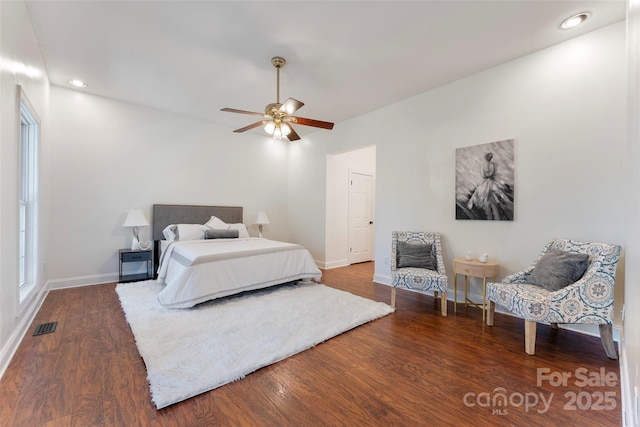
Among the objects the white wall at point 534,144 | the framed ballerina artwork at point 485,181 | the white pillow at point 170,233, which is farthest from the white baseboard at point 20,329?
the framed ballerina artwork at point 485,181

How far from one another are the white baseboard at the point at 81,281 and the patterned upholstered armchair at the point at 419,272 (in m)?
4.50

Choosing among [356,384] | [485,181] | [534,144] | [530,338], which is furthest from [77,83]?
[530,338]

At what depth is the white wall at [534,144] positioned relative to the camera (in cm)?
255

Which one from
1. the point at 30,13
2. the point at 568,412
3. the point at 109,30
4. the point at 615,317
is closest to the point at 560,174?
the point at 615,317

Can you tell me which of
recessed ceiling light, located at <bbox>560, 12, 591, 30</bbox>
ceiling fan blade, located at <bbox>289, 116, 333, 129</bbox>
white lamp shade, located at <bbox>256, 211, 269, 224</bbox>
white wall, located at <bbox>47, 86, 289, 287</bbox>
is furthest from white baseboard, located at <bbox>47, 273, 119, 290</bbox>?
A: recessed ceiling light, located at <bbox>560, 12, 591, 30</bbox>

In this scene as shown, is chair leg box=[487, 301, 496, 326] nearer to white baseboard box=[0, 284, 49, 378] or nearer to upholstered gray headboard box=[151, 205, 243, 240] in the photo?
white baseboard box=[0, 284, 49, 378]

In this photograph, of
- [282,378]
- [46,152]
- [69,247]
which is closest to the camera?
[282,378]

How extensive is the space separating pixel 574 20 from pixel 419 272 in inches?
114

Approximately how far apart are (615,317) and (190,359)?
3.84 metres

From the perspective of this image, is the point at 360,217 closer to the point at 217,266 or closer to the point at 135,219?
the point at 217,266

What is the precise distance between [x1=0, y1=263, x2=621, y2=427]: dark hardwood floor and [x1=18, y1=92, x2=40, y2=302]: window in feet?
2.25

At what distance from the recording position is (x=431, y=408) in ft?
5.37

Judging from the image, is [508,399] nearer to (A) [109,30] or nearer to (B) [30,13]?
(A) [109,30]

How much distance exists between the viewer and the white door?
621 cm
